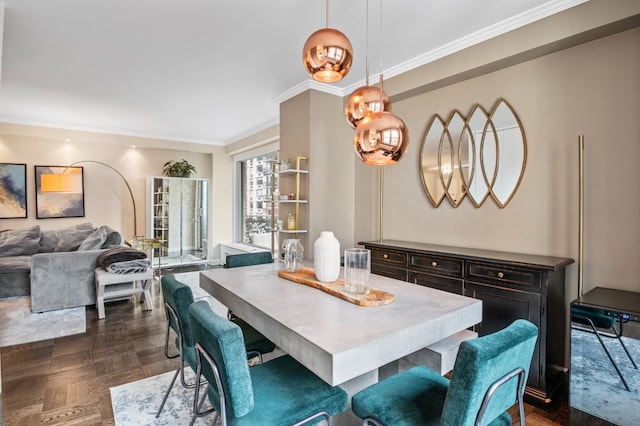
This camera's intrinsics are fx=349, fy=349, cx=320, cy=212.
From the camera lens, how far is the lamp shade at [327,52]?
Result: 1778 millimetres

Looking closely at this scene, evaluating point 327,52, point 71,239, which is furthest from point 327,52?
point 71,239

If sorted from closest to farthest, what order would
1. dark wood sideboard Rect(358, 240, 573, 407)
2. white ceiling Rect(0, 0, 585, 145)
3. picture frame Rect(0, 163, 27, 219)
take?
dark wood sideboard Rect(358, 240, 573, 407), white ceiling Rect(0, 0, 585, 145), picture frame Rect(0, 163, 27, 219)

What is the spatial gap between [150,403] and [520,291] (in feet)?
8.49

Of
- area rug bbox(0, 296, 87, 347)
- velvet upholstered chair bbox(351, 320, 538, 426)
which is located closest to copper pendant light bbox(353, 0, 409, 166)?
velvet upholstered chair bbox(351, 320, 538, 426)

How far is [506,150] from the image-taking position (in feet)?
9.63

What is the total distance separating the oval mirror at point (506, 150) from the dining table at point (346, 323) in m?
1.46

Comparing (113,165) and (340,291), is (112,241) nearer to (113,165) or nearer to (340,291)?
(113,165)

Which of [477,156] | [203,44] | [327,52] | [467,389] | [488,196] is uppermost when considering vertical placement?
[203,44]

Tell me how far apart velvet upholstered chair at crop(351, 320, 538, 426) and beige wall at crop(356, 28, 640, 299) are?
5.49 feet

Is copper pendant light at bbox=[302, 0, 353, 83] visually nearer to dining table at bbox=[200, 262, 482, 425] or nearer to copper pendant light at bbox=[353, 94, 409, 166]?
copper pendant light at bbox=[353, 94, 409, 166]

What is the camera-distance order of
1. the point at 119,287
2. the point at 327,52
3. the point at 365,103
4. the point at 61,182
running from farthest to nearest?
the point at 61,182 < the point at 119,287 < the point at 365,103 < the point at 327,52

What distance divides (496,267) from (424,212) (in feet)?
3.92

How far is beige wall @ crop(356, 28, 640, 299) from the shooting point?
7.64 feet

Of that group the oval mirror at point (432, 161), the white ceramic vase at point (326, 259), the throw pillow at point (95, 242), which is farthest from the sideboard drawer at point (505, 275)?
the throw pillow at point (95, 242)
